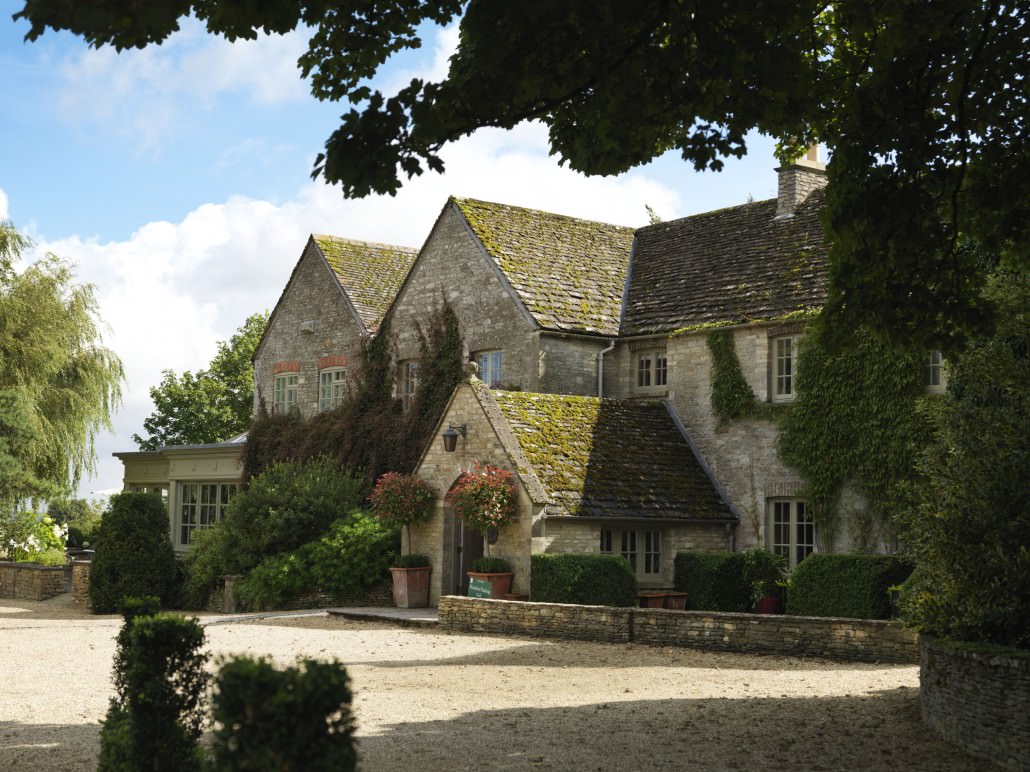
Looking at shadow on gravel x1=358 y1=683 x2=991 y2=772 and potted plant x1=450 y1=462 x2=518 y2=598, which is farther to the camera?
potted plant x1=450 y1=462 x2=518 y2=598

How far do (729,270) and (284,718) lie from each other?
22.8m

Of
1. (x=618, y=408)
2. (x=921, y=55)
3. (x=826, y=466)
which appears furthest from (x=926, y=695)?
(x=618, y=408)

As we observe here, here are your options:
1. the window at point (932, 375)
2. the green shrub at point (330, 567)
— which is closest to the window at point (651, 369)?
the window at point (932, 375)

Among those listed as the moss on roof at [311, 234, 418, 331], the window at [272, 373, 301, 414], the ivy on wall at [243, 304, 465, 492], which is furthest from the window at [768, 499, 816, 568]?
the window at [272, 373, 301, 414]

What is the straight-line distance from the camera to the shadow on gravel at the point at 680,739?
9.84 m

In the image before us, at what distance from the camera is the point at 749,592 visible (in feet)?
72.7

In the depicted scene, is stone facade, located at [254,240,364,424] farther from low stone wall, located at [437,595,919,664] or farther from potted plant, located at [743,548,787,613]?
potted plant, located at [743,548,787,613]

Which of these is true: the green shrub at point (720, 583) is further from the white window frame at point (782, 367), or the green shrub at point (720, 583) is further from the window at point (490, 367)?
the window at point (490, 367)

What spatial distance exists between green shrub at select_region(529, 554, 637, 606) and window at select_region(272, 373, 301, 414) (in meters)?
13.7

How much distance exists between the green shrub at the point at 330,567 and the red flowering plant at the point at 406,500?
0.93 m

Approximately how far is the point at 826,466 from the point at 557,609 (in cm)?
677

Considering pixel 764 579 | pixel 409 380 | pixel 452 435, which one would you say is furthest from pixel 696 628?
pixel 409 380

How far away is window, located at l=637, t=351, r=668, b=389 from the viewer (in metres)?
27.2

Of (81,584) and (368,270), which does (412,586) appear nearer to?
(81,584)
